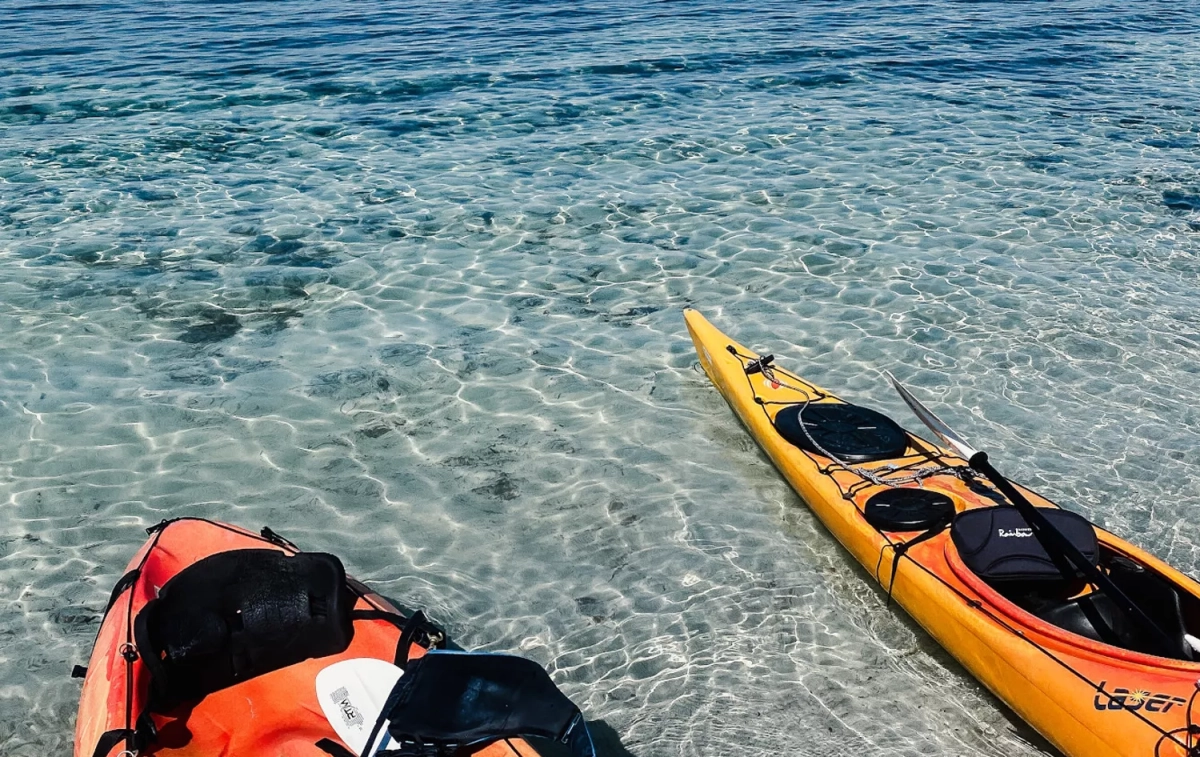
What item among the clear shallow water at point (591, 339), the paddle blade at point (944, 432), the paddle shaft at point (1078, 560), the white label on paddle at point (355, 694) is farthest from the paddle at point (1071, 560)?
the white label on paddle at point (355, 694)

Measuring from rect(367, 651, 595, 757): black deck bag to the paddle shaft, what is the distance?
7.30ft

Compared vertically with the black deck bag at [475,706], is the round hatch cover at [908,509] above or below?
below

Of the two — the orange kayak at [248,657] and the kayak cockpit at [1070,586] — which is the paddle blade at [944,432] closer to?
the kayak cockpit at [1070,586]

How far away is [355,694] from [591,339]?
4416 mm

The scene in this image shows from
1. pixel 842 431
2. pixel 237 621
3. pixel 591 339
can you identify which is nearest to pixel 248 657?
pixel 237 621

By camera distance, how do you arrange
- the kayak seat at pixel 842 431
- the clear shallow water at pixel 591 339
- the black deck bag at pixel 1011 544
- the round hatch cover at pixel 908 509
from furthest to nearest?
→ the kayak seat at pixel 842 431 → the clear shallow water at pixel 591 339 → the round hatch cover at pixel 908 509 → the black deck bag at pixel 1011 544

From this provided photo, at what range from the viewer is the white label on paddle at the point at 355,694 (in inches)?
156

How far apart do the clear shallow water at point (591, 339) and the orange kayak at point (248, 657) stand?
3.08ft

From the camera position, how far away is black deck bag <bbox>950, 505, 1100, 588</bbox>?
14.7ft

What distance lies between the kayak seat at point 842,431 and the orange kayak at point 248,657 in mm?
2580

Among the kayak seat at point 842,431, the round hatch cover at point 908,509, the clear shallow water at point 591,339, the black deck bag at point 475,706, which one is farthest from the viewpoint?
the kayak seat at point 842,431

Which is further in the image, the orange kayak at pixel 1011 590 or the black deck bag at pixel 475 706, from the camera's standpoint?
the orange kayak at pixel 1011 590

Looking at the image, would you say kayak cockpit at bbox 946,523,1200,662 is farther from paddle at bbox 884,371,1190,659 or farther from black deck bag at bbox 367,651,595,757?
black deck bag at bbox 367,651,595,757

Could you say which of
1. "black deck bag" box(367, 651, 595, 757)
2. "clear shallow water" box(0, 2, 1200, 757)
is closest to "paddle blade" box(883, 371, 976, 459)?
"clear shallow water" box(0, 2, 1200, 757)
